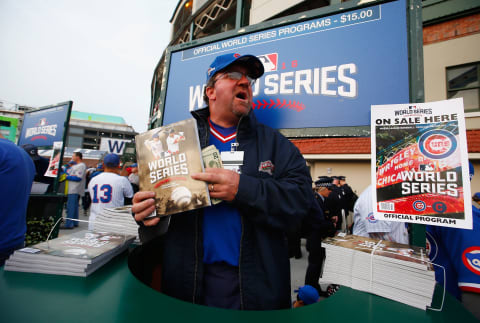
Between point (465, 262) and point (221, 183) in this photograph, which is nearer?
point (221, 183)

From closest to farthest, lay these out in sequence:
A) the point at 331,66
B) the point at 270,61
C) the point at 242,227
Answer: the point at 242,227 < the point at 331,66 < the point at 270,61

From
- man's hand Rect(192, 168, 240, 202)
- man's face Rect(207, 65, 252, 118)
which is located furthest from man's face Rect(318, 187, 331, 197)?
man's hand Rect(192, 168, 240, 202)

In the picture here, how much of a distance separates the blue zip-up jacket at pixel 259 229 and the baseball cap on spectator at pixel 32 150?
424cm

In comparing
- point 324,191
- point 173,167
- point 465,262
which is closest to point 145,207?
point 173,167

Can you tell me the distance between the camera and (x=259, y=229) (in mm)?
1164

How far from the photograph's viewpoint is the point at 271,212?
1.06 m

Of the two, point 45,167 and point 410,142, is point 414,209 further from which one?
point 45,167

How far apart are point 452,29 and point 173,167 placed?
9947mm

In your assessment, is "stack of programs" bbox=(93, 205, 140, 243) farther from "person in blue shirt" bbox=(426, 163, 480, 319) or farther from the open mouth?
"person in blue shirt" bbox=(426, 163, 480, 319)

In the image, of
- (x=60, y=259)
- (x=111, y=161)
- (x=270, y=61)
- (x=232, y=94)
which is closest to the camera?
(x=60, y=259)

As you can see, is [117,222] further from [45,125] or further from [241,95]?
[45,125]

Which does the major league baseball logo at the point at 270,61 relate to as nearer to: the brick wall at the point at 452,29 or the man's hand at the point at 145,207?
the man's hand at the point at 145,207

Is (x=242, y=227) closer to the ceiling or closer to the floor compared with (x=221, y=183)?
closer to the floor

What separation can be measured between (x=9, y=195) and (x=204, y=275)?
193 cm
